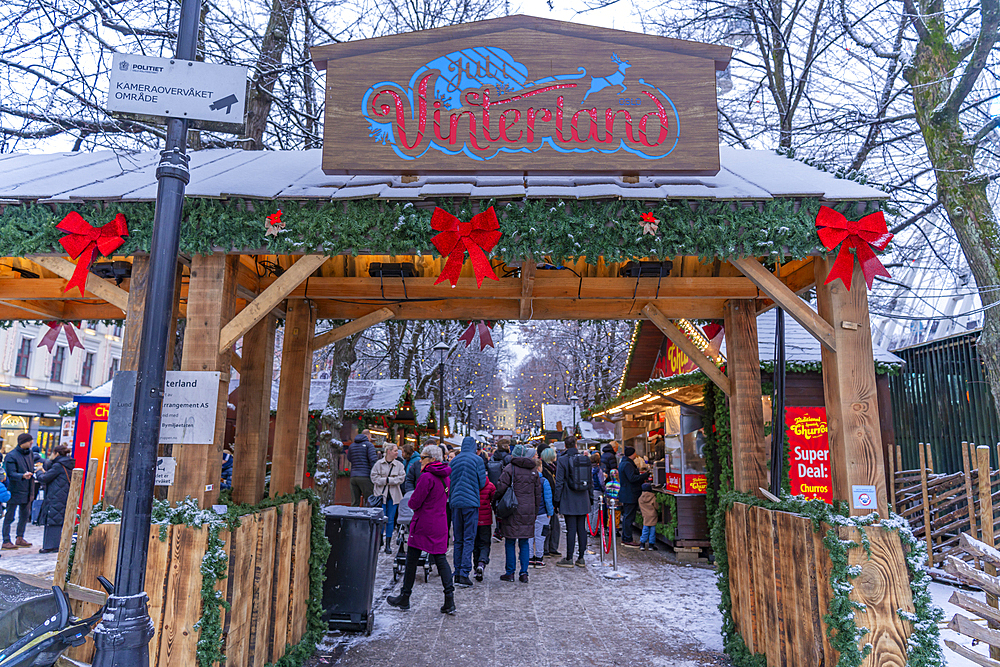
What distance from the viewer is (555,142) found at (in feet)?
14.0

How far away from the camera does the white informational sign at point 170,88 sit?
10.6ft

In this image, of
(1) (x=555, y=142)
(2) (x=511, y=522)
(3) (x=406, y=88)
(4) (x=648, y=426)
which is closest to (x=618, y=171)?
(1) (x=555, y=142)

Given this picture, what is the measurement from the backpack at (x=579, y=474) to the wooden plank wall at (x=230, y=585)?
4.78 metres

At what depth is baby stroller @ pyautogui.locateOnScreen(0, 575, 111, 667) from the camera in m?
2.96

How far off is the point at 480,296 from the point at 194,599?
349cm

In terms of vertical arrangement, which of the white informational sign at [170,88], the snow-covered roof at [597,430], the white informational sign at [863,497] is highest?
the white informational sign at [170,88]

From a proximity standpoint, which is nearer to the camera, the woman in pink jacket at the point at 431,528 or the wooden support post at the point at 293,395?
the wooden support post at the point at 293,395

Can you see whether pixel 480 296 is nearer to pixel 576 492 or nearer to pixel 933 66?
pixel 576 492

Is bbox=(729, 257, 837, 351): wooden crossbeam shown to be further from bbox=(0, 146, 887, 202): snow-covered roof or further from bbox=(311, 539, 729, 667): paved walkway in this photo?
bbox=(311, 539, 729, 667): paved walkway

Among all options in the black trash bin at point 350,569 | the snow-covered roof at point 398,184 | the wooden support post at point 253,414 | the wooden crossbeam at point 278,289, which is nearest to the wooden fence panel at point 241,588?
Answer: the wooden crossbeam at point 278,289

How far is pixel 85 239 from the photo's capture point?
4.38m

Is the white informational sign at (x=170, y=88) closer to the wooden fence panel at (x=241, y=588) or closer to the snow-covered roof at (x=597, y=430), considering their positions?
the wooden fence panel at (x=241, y=588)

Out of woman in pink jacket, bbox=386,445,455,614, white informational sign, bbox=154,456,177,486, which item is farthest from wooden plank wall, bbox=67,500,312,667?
woman in pink jacket, bbox=386,445,455,614

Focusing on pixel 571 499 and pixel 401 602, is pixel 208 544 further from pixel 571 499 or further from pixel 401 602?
pixel 571 499
